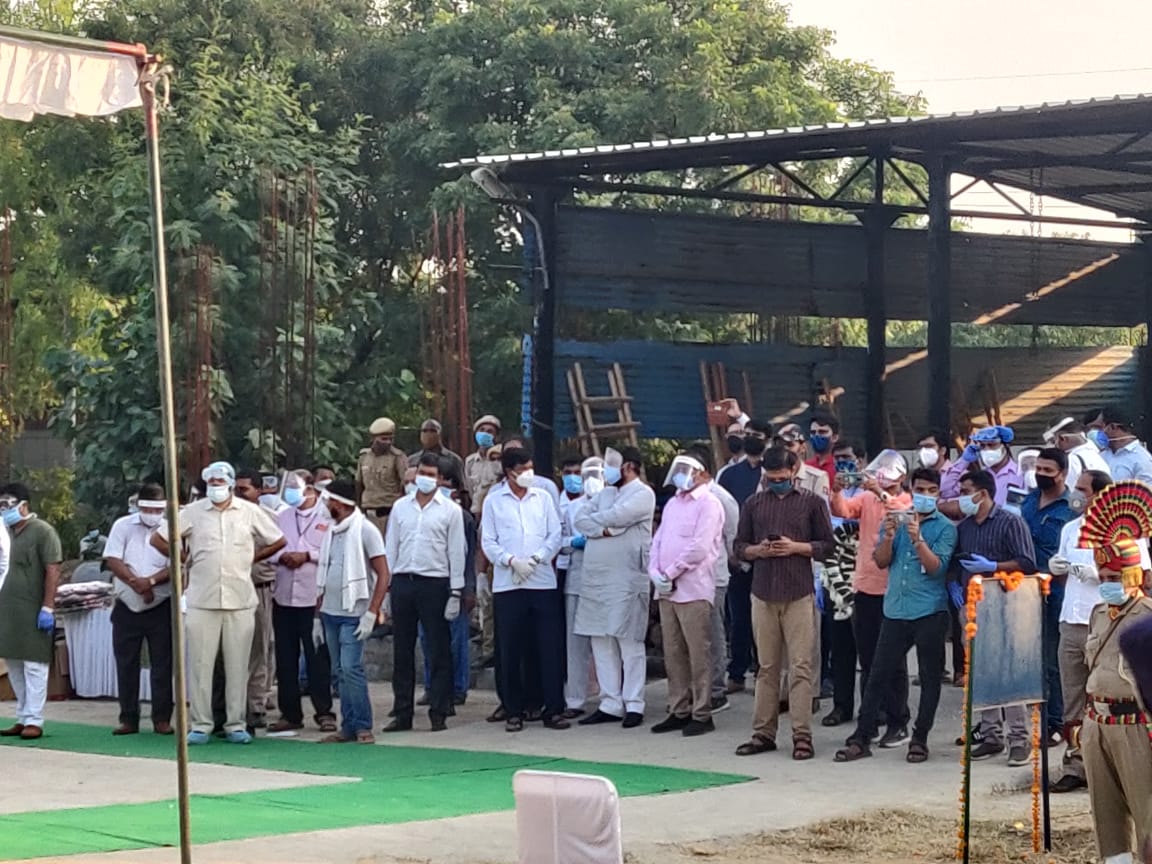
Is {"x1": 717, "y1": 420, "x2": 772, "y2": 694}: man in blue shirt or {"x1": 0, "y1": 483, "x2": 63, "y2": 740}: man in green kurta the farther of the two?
{"x1": 717, "y1": 420, "x2": 772, "y2": 694}: man in blue shirt

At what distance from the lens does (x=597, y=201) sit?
101ft

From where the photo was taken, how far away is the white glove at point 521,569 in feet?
48.4

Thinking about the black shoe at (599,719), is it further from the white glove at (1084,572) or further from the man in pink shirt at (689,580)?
the white glove at (1084,572)

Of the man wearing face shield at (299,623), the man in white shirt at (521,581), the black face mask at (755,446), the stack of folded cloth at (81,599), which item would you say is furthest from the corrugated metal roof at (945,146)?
the stack of folded cloth at (81,599)

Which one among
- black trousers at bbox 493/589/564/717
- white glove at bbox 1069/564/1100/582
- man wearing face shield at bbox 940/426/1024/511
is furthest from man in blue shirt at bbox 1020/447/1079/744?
black trousers at bbox 493/589/564/717

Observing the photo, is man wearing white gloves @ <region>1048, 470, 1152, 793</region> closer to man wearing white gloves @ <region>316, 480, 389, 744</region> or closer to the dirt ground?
the dirt ground

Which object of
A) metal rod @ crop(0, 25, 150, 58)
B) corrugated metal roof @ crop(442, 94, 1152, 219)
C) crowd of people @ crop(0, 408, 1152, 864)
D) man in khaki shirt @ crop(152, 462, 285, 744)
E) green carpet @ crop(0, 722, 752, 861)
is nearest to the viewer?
metal rod @ crop(0, 25, 150, 58)

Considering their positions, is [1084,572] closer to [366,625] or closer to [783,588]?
[783,588]

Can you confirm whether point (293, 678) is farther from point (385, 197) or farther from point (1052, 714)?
point (385, 197)

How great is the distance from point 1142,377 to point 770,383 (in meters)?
6.21

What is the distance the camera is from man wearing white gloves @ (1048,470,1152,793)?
11.1 meters

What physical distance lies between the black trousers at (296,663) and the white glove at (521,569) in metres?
1.70

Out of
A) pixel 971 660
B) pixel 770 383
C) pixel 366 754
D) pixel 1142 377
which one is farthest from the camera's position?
pixel 1142 377

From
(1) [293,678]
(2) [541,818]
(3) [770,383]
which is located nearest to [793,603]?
(1) [293,678]
